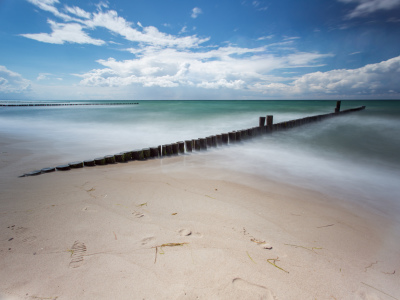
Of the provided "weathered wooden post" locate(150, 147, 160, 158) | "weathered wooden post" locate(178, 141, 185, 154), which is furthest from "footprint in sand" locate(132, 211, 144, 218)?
"weathered wooden post" locate(178, 141, 185, 154)

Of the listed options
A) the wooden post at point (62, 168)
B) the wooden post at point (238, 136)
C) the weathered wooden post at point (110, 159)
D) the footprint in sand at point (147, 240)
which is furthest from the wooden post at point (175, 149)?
the footprint in sand at point (147, 240)

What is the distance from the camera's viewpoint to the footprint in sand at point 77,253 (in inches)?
78.8

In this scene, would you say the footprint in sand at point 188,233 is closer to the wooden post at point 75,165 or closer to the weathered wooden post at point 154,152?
the wooden post at point 75,165

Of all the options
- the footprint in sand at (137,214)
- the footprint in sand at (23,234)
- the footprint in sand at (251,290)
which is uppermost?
the footprint in sand at (23,234)

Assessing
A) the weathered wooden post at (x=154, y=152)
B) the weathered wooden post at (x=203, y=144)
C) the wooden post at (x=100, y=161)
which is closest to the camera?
the wooden post at (x=100, y=161)

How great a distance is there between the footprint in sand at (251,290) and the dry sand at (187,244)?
0.03 ft

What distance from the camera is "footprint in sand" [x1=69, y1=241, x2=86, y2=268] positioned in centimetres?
200

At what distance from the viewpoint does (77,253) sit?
2141 millimetres

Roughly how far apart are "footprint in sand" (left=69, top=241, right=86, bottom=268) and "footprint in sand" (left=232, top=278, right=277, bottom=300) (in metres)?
1.54

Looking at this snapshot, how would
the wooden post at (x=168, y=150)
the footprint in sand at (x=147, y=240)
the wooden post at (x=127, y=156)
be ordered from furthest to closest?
the wooden post at (x=168, y=150) < the wooden post at (x=127, y=156) < the footprint in sand at (x=147, y=240)

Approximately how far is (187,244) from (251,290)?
0.82 m

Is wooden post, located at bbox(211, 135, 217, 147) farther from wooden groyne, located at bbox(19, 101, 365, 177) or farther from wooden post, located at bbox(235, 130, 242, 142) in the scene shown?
wooden post, located at bbox(235, 130, 242, 142)

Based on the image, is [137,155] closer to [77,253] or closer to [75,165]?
[75,165]

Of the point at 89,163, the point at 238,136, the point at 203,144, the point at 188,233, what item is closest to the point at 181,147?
the point at 203,144
